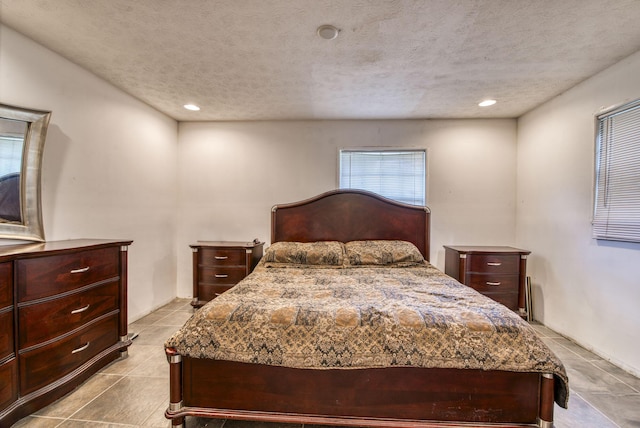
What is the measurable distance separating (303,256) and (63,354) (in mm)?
1951

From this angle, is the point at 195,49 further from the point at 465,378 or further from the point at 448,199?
the point at 448,199

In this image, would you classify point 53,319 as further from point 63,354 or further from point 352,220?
point 352,220

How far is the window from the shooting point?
3.66 metres

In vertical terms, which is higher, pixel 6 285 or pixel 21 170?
pixel 21 170

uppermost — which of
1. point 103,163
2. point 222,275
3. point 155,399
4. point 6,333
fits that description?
point 103,163

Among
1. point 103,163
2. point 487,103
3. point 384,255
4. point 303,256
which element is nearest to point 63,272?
point 103,163

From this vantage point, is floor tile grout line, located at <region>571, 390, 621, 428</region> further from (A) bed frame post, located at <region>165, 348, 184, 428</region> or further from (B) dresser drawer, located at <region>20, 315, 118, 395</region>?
(B) dresser drawer, located at <region>20, 315, 118, 395</region>

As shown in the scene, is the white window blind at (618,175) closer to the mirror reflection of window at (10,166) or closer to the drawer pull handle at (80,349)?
the drawer pull handle at (80,349)

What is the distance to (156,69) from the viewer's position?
239cm

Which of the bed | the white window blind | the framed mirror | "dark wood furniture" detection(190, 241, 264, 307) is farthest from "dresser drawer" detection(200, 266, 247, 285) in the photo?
the white window blind

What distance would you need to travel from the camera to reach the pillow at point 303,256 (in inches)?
114

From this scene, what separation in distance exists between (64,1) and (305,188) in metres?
2.65

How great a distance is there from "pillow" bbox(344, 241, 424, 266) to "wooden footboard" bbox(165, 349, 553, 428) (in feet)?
5.03

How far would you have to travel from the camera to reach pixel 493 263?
3.01 metres
